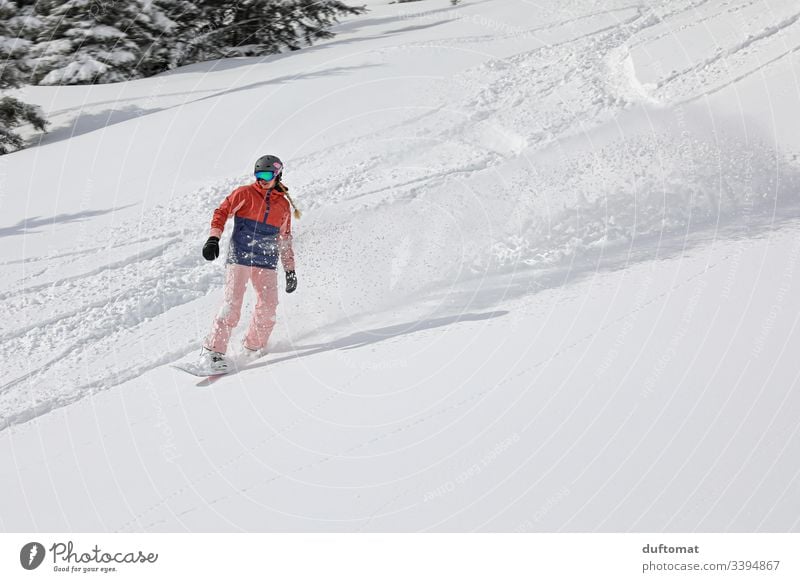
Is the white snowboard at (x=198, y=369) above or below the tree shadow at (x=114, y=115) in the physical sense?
below

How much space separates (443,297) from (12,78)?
26.5 feet

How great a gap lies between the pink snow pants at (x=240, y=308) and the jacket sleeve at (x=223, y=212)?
0.34 m

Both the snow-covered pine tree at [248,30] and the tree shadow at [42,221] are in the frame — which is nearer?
the tree shadow at [42,221]

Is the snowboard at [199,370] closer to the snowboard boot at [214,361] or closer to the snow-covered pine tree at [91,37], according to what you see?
the snowboard boot at [214,361]

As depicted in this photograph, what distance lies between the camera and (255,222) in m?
5.92

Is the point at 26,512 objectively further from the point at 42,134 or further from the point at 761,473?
the point at 42,134

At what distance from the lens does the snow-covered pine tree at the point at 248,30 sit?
13.6 meters

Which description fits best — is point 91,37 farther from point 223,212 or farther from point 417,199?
point 223,212

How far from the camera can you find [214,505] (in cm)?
441

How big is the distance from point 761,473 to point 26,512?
155 inches

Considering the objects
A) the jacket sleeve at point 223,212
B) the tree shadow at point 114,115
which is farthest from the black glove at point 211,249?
the tree shadow at point 114,115

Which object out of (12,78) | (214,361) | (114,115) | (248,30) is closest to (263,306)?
(214,361)

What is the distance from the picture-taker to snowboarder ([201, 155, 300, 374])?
5.90 m
